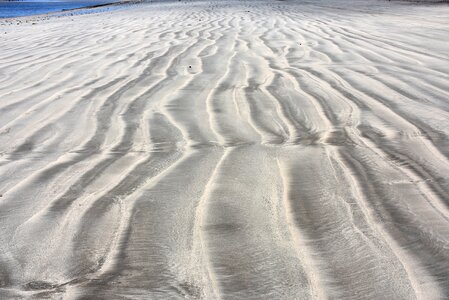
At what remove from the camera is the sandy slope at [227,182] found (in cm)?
151

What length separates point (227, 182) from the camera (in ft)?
7.07

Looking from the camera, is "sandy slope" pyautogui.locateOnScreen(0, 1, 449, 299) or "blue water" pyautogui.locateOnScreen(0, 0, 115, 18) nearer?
"sandy slope" pyautogui.locateOnScreen(0, 1, 449, 299)

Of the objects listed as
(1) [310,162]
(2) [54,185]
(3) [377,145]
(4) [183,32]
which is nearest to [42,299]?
(2) [54,185]

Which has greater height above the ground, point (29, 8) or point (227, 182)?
point (227, 182)

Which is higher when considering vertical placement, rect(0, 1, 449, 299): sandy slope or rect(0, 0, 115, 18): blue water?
rect(0, 1, 449, 299): sandy slope

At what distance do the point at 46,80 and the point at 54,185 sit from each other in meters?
2.46

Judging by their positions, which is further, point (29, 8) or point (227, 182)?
point (29, 8)

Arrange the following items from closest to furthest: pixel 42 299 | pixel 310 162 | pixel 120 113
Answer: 1. pixel 42 299
2. pixel 310 162
3. pixel 120 113

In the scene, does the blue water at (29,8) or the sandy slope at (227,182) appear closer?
the sandy slope at (227,182)

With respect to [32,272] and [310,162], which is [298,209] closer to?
[310,162]

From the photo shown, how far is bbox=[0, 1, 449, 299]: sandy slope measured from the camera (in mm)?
1506

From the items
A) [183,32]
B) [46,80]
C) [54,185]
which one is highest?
[54,185]

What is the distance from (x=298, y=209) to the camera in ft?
6.20

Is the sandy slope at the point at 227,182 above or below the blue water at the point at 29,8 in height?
above
